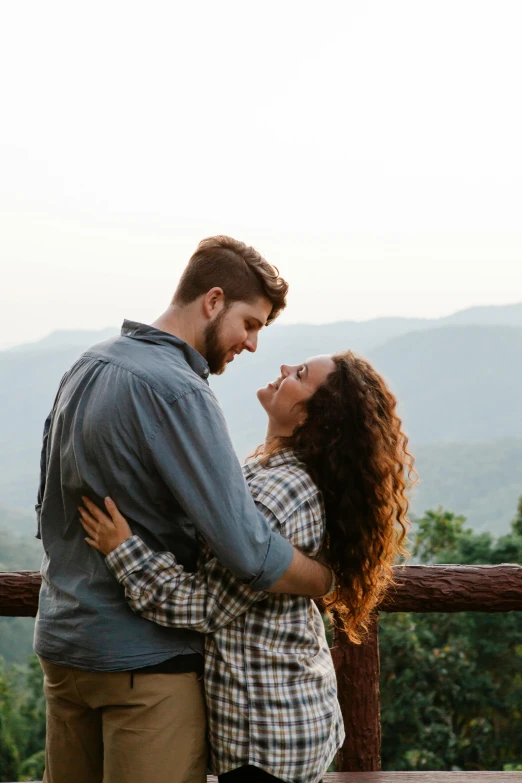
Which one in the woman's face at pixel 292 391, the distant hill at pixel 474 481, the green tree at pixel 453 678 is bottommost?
the distant hill at pixel 474 481

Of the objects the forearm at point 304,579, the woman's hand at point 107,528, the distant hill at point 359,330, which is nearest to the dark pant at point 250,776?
the forearm at point 304,579

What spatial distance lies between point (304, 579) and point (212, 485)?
33 centimetres

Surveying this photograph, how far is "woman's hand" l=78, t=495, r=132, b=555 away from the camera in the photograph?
165 centimetres

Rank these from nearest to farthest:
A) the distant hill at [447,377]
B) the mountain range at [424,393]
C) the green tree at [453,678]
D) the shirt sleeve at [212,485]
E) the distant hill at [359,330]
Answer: the shirt sleeve at [212,485] < the green tree at [453,678] < the mountain range at [424,393] < the distant hill at [447,377] < the distant hill at [359,330]

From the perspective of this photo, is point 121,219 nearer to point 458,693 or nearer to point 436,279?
point 436,279

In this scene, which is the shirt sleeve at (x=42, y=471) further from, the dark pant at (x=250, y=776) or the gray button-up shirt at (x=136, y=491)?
the dark pant at (x=250, y=776)

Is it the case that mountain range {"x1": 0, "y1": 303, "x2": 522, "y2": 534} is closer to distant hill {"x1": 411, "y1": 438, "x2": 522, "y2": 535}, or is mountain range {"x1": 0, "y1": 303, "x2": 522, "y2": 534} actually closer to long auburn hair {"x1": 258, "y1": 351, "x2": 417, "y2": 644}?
distant hill {"x1": 411, "y1": 438, "x2": 522, "y2": 535}

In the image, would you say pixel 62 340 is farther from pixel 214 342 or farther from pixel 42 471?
pixel 214 342

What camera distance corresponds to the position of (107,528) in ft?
5.41

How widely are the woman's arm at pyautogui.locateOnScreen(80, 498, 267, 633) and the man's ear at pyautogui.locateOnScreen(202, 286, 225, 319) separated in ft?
1.69

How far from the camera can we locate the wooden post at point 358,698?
279 centimetres

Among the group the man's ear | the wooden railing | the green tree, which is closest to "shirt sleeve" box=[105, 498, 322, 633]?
the man's ear

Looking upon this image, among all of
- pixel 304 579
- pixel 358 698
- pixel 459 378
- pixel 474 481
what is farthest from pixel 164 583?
pixel 459 378

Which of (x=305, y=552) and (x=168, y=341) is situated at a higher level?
(x=168, y=341)
